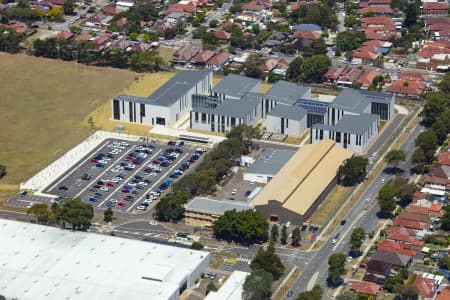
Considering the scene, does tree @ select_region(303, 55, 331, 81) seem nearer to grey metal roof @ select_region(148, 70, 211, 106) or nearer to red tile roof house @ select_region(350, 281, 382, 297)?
grey metal roof @ select_region(148, 70, 211, 106)

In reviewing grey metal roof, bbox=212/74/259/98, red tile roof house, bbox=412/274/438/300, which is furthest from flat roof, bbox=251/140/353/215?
grey metal roof, bbox=212/74/259/98

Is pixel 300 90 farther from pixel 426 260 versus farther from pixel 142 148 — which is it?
pixel 426 260

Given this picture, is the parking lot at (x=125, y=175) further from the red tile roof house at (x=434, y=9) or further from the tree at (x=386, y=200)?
the red tile roof house at (x=434, y=9)

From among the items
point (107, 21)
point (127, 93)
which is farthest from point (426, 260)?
point (107, 21)

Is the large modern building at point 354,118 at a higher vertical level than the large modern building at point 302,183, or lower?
higher

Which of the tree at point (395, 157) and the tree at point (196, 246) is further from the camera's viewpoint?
the tree at point (395, 157)

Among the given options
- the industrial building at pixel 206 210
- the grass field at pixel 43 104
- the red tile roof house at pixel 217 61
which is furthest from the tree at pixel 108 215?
the red tile roof house at pixel 217 61
